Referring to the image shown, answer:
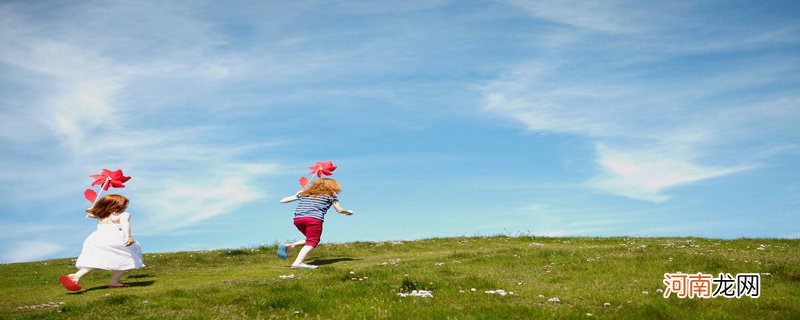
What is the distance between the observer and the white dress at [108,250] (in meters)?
19.4

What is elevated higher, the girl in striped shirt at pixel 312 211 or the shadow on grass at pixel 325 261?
the girl in striped shirt at pixel 312 211

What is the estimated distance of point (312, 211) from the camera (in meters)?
23.2

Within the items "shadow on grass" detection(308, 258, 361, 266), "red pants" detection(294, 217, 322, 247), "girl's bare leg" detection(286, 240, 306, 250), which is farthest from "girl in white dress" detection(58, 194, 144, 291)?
"shadow on grass" detection(308, 258, 361, 266)

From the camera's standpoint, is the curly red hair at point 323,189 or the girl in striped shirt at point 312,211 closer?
the girl in striped shirt at point 312,211

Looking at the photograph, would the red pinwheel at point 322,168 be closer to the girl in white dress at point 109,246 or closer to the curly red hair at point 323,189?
the curly red hair at point 323,189

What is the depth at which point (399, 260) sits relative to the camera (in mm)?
25172

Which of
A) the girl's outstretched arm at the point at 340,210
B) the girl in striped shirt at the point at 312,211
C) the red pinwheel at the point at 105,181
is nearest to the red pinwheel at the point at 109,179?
the red pinwheel at the point at 105,181

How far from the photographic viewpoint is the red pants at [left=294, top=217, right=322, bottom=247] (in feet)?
75.4

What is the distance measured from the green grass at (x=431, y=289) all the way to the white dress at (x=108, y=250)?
0.90 meters

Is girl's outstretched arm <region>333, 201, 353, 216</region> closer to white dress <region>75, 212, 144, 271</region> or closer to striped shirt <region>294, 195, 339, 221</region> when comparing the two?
striped shirt <region>294, 195, 339, 221</region>

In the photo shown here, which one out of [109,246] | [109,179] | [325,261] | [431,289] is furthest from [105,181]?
[431,289]

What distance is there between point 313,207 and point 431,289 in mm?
8316

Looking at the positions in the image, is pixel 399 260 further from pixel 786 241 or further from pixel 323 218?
pixel 786 241

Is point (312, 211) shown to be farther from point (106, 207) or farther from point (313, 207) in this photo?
point (106, 207)
